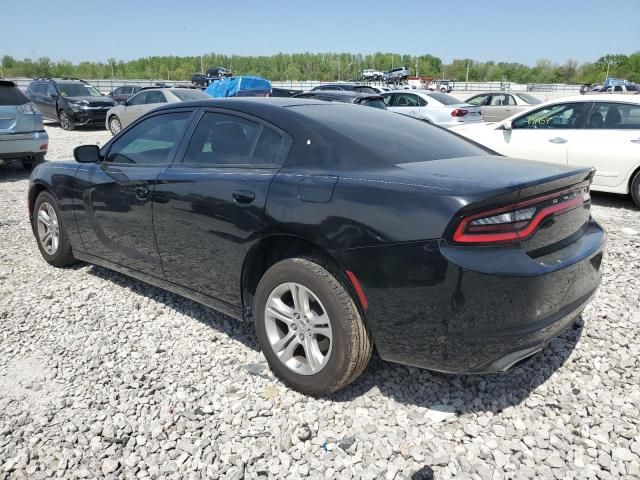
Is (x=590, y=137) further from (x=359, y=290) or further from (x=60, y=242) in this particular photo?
(x=60, y=242)

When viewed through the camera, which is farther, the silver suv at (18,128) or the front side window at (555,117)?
the silver suv at (18,128)

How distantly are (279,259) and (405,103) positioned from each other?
41.5 ft

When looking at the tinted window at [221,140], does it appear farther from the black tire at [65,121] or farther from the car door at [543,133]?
the black tire at [65,121]

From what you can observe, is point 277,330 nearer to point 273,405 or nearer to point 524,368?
point 273,405

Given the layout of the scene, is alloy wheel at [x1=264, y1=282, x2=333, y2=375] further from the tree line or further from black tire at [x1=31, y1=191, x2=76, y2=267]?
the tree line

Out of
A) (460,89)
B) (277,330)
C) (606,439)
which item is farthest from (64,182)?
(460,89)

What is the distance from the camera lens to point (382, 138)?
296 centimetres

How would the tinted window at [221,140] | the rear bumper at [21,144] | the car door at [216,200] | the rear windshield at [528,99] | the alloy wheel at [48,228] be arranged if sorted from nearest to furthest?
1. the car door at [216,200]
2. the tinted window at [221,140]
3. the alloy wheel at [48,228]
4. the rear bumper at [21,144]
5. the rear windshield at [528,99]

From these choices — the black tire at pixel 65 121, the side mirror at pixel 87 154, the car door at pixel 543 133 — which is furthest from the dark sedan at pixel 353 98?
the black tire at pixel 65 121

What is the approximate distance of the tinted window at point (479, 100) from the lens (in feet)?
58.8

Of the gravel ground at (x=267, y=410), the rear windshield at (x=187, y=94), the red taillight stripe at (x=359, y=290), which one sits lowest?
the gravel ground at (x=267, y=410)

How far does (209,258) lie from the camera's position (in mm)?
3166

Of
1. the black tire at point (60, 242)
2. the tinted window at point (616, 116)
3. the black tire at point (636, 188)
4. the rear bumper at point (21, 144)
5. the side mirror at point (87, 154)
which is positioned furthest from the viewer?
the rear bumper at point (21, 144)

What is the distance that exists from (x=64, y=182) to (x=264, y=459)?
3150mm
